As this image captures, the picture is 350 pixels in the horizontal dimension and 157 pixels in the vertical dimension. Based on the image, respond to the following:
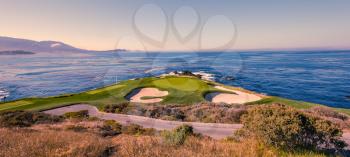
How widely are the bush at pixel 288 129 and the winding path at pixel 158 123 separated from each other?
7005mm

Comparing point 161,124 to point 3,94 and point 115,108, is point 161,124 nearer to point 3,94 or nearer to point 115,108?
point 115,108

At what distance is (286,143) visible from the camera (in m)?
5.68

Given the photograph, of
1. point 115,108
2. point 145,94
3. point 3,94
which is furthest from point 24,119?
point 3,94

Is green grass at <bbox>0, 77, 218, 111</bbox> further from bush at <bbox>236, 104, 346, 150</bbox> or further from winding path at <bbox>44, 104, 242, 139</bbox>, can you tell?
bush at <bbox>236, 104, 346, 150</bbox>

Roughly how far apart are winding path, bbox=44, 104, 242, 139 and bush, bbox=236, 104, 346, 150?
7005mm

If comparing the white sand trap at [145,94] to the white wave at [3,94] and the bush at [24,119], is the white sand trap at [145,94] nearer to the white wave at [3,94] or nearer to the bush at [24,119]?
the bush at [24,119]

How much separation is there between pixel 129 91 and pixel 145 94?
7.50 feet

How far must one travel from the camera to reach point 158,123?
17.8 m

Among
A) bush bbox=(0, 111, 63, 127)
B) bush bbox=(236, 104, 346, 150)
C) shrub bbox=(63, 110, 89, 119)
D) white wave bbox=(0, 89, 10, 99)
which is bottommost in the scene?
white wave bbox=(0, 89, 10, 99)

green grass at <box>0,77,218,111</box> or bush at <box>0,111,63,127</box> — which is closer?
bush at <box>0,111,63,127</box>

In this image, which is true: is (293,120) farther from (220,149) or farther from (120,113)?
(120,113)

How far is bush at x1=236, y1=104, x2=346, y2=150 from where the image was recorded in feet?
18.4

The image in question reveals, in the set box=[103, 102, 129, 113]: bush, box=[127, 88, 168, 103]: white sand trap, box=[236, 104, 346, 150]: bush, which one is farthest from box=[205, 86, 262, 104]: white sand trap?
box=[236, 104, 346, 150]: bush

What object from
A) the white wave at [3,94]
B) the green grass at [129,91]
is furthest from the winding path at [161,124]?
the white wave at [3,94]
